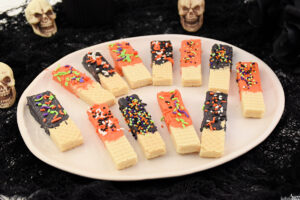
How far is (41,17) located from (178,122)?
1592mm

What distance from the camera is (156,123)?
9.32 ft

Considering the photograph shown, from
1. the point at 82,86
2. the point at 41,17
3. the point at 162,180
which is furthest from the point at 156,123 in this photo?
the point at 41,17

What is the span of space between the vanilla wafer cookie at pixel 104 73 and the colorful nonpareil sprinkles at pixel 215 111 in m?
0.62

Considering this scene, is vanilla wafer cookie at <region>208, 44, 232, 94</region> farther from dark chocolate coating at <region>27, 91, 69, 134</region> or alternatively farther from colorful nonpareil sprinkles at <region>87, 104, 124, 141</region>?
dark chocolate coating at <region>27, 91, 69, 134</region>

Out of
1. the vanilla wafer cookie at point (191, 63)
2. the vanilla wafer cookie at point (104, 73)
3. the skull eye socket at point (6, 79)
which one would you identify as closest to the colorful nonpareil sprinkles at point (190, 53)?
the vanilla wafer cookie at point (191, 63)

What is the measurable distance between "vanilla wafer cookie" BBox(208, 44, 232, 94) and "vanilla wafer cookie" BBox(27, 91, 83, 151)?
1033 millimetres

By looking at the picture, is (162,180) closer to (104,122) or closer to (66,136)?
(104,122)

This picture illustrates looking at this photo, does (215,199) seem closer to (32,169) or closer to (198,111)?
(198,111)

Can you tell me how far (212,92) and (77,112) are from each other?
973 millimetres

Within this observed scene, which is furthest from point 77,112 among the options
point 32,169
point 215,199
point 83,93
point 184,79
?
point 215,199

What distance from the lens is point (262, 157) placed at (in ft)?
8.43

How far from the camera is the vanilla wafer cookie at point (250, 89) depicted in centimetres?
279

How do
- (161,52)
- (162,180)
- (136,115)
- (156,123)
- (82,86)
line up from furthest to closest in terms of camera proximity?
(161,52), (82,86), (156,123), (136,115), (162,180)

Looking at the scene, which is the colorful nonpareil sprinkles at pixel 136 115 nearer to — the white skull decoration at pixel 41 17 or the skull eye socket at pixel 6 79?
the skull eye socket at pixel 6 79
